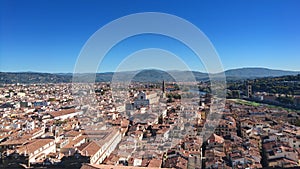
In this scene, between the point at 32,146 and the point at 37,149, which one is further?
the point at 32,146

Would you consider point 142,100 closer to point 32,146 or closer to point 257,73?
point 32,146

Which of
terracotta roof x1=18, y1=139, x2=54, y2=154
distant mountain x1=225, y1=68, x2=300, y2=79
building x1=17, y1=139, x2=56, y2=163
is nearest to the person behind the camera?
building x1=17, y1=139, x2=56, y2=163

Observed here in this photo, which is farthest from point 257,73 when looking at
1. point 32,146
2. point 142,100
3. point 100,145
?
point 32,146

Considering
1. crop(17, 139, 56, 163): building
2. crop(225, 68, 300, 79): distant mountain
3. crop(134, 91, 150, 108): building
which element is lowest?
crop(17, 139, 56, 163): building

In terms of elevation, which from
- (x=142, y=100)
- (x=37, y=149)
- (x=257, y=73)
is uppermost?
(x=257, y=73)

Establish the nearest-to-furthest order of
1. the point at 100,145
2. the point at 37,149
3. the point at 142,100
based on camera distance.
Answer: the point at 37,149
the point at 100,145
the point at 142,100

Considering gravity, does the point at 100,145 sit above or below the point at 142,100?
below

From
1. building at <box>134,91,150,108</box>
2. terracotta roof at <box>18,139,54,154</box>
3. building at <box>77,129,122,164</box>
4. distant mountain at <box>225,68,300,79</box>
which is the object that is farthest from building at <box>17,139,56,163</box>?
distant mountain at <box>225,68,300,79</box>

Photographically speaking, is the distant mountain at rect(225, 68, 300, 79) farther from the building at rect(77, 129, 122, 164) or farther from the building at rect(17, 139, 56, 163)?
the building at rect(17, 139, 56, 163)

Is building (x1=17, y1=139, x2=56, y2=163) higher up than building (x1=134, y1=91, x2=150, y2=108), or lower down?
lower down

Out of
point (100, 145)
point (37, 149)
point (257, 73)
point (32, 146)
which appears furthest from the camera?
point (257, 73)

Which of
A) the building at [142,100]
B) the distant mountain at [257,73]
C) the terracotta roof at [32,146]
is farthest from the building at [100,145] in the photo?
the distant mountain at [257,73]
